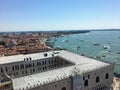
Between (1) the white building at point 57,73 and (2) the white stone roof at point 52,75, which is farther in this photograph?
(1) the white building at point 57,73

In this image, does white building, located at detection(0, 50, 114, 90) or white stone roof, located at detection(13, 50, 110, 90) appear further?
white building, located at detection(0, 50, 114, 90)

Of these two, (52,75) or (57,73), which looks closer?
(52,75)

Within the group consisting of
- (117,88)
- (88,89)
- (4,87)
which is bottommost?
(117,88)

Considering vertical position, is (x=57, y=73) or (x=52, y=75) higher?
(x=57, y=73)

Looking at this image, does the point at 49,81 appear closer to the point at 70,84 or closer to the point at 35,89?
the point at 35,89

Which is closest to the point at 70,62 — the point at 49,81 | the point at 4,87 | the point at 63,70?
the point at 63,70

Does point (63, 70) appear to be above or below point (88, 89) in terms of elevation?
above

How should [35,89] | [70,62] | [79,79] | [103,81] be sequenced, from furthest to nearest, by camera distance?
1. [70,62]
2. [103,81]
3. [79,79]
4. [35,89]

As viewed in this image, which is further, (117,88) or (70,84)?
(117,88)
